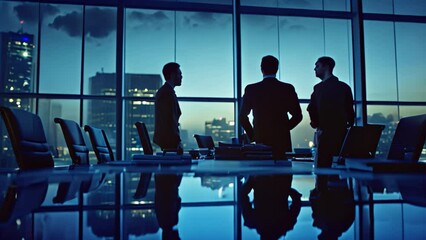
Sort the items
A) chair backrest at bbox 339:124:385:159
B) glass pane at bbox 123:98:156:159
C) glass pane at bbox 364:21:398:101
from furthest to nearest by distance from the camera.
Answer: glass pane at bbox 364:21:398:101
glass pane at bbox 123:98:156:159
chair backrest at bbox 339:124:385:159

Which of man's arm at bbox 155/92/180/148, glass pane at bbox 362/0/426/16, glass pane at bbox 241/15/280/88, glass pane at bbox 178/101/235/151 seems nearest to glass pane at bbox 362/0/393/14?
glass pane at bbox 362/0/426/16

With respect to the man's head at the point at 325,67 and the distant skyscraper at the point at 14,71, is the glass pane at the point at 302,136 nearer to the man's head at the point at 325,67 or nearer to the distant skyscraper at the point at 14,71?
the man's head at the point at 325,67

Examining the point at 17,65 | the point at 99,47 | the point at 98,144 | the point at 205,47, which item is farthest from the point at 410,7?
the point at 17,65

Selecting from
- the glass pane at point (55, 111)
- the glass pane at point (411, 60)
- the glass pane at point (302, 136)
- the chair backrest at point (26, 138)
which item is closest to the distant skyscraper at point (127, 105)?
the glass pane at point (55, 111)

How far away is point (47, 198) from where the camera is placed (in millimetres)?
471

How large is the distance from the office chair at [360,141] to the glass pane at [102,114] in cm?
572

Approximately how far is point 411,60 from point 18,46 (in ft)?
25.4

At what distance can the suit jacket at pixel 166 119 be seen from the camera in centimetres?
357

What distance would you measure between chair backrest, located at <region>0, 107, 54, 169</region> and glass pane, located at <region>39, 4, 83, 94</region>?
504 cm

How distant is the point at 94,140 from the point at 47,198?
2.91 meters

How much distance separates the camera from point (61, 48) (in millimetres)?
7152

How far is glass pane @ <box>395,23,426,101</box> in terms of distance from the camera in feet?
25.6

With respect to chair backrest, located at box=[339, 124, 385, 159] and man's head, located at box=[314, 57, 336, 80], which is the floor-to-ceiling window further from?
chair backrest, located at box=[339, 124, 385, 159]

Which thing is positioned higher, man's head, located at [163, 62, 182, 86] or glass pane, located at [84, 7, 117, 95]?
glass pane, located at [84, 7, 117, 95]
